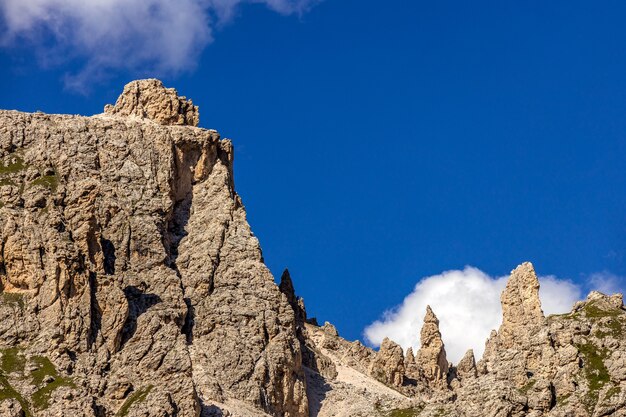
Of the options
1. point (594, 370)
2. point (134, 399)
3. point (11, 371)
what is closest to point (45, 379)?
point (11, 371)

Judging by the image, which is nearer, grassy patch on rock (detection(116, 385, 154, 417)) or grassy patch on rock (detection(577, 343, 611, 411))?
grassy patch on rock (detection(577, 343, 611, 411))

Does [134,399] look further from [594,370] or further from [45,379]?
[594,370]

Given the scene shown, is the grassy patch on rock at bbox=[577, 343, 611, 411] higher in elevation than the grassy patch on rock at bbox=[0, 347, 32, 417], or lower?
lower

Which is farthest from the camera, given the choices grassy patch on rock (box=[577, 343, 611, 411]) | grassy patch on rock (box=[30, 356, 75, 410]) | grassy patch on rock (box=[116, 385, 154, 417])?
grassy patch on rock (box=[116, 385, 154, 417])

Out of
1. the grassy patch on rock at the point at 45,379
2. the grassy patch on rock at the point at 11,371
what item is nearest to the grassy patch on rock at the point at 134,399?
the grassy patch on rock at the point at 45,379

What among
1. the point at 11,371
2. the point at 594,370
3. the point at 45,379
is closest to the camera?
the point at 594,370

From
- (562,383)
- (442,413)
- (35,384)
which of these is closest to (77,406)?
(35,384)

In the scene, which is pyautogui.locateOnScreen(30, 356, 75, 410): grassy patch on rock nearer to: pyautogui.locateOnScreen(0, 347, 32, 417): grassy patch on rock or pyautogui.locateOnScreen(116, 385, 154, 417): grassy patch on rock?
pyautogui.locateOnScreen(0, 347, 32, 417): grassy patch on rock

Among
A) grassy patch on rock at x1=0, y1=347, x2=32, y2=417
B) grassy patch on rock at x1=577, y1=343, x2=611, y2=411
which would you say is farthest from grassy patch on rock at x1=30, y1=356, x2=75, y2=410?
grassy patch on rock at x1=577, y1=343, x2=611, y2=411

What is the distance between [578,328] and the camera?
7480 inches

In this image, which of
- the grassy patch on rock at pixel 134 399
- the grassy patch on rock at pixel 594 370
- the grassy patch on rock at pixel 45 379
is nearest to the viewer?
the grassy patch on rock at pixel 594 370

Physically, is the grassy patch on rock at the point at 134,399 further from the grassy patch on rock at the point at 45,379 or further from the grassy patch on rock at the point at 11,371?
the grassy patch on rock at the point at 11,371

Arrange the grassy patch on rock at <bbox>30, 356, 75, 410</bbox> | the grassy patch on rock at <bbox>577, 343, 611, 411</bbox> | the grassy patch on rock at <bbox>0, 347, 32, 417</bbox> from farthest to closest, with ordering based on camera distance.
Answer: the grassy patch on rock at <bbox>30, 356, 75, 410</bbox>
the grassy patch on rock at <bbox>0, 347, 32, 417</bbox>
the grassy patch on rock at <bbox>577, 343, 611, 411</bbox>

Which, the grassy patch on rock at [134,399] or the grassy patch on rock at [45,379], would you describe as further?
the grassy patch on rock at [134,399]
